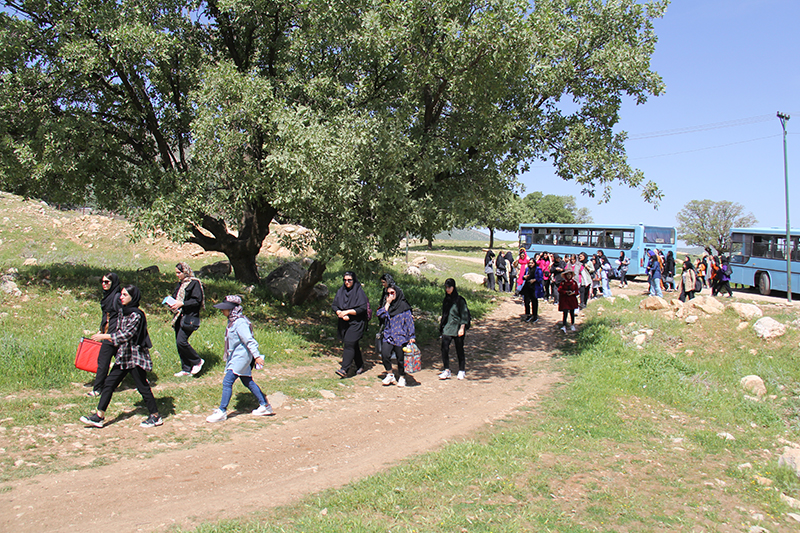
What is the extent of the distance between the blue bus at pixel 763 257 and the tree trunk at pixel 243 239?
19.7 meters

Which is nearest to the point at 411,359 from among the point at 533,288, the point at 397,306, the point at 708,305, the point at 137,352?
the point at 397,306

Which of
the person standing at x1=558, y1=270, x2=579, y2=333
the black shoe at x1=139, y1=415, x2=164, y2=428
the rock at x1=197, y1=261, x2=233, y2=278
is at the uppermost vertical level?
the rock at x1=197, y1=261, x2=233, y2=278

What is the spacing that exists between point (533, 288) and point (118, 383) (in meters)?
11.8

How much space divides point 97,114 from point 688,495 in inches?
553

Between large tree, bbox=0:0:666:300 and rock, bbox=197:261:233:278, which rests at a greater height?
large tree, bbox=0:0:666:300

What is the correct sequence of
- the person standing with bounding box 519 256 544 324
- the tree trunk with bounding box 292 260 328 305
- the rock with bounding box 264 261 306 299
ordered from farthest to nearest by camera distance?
1. the person standing with bounding box 519 256 544 324
2. the rock with bounding box 264 261 306 299
3. the tree trunk with bounding box 292 260 328 305

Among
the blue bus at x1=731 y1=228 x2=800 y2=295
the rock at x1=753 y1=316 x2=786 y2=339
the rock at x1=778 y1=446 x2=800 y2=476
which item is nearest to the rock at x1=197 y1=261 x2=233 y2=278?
the rock at x1=753 y1=316 x2=786 y2=339

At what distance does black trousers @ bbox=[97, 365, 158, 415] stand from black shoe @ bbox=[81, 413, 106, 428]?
104mm

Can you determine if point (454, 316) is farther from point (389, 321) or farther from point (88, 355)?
point (88, 355)

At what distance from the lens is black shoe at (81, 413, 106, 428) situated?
623 cm

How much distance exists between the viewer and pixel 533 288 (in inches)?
605

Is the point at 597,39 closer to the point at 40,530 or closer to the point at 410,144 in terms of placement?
the point at 410,144

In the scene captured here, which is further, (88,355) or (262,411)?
(262,411)

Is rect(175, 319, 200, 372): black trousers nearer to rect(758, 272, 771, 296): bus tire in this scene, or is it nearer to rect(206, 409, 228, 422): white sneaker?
rect(206, 409, 228, 422): white sneaker
